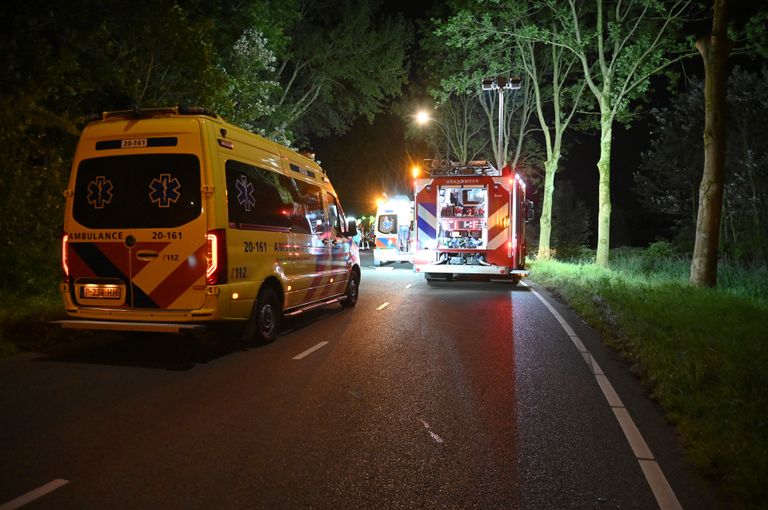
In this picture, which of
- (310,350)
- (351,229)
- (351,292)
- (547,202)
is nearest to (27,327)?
(310,350)

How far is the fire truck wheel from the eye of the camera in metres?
13.1

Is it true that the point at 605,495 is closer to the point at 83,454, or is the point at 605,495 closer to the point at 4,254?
the point at 83,454

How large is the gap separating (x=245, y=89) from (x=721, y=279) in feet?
44.5

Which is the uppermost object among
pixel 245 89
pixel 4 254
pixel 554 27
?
pixel 554 27

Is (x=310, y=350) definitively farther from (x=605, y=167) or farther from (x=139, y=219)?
(x=605, y=167)

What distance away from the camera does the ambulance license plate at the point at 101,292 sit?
760 centimetres

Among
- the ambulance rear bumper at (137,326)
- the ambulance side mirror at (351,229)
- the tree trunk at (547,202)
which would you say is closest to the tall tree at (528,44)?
the tree trunk at (547,202)

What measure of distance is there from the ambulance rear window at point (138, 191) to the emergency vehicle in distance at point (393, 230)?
19.4 m

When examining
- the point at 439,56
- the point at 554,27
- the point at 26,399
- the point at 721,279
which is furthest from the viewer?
the point at 439,56

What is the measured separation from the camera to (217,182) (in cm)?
750

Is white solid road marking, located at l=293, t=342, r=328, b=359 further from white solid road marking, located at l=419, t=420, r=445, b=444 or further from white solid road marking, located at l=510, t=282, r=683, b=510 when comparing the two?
white solid road marking, located at l=510, t=282, r=683, b=510

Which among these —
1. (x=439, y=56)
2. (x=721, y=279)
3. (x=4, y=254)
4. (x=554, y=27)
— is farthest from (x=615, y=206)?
(x=4, y=254)

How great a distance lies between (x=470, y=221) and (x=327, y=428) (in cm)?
1443

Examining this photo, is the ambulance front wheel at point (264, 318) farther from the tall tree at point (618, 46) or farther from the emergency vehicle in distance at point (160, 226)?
the tall tree at point (618, 46)
